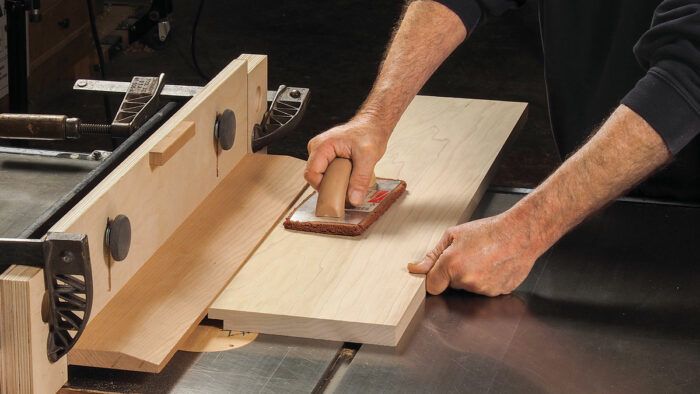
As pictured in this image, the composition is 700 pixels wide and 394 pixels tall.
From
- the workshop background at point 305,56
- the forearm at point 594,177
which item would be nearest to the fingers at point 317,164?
the forearm at point 594,177

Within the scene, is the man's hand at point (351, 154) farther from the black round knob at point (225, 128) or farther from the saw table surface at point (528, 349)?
the saw table surface at point (528, 349)

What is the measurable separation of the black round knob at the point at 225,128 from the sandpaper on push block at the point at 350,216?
172 mm

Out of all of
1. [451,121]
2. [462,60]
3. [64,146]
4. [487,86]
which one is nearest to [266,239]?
[451,121]

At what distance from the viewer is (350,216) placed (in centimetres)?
176

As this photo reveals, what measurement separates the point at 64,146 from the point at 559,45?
256 centimetres

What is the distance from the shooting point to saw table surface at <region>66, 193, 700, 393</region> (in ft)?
4.56

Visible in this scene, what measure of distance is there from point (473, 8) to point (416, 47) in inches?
6.0

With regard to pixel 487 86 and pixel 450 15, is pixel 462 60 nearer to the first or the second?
pixel 487 86

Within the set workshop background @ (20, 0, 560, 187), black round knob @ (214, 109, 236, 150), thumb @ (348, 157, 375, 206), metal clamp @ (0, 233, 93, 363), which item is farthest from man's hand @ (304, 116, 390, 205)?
workshop background @ (20, 0, 560, 187)

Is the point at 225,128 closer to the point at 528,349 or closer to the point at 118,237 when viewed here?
the point at 118,237

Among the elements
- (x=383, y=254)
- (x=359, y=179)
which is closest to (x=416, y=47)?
(x=359, y=179)

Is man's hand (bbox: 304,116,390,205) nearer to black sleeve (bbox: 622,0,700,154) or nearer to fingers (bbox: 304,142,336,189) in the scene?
fingers (bbox: 304,142,336,189)

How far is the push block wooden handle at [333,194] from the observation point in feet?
5.72

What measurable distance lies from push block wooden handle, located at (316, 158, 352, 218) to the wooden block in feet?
1.89
